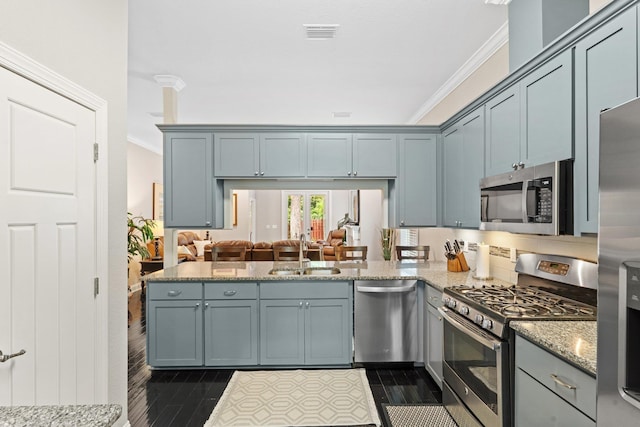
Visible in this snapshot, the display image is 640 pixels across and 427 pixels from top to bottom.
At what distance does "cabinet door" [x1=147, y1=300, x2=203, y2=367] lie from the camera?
3.60 m

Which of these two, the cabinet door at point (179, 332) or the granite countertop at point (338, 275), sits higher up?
the granite countertop at point (338, 275)

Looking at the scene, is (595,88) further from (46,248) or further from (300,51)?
(300,51)

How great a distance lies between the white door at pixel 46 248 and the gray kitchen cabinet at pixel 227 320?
138 cm

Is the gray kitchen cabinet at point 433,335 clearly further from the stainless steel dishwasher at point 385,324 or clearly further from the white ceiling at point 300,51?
the white ceiling at point 300,51

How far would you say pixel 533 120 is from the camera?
7.65 ft

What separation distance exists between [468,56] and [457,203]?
1566 mm

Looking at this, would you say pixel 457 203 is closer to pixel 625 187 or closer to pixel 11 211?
pixel 625 187

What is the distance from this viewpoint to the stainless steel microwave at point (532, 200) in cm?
202

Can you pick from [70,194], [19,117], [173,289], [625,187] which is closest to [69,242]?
[70,194]

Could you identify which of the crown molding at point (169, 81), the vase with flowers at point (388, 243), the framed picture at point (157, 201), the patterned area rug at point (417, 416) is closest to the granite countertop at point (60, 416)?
the patterned area rug at point (417, 416)

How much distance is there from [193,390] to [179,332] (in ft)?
1.85

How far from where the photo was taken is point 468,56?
402 cm

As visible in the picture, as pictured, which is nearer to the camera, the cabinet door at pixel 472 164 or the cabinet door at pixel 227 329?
the cabinet door at pixel 472 164

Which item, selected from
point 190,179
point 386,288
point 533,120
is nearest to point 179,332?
point 190,179
